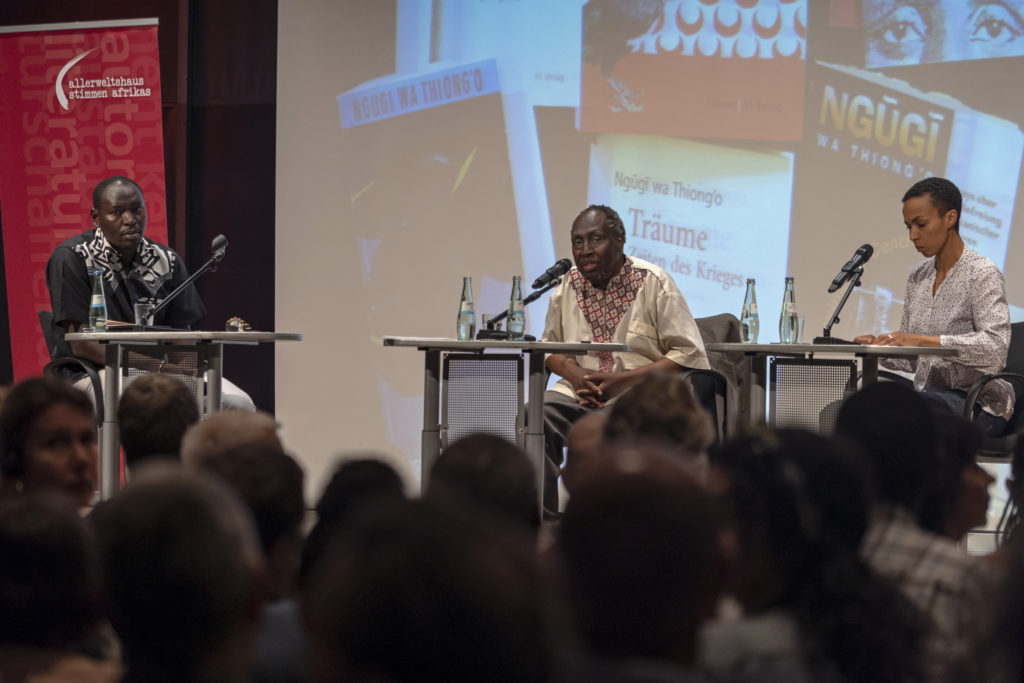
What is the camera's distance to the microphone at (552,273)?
12.9 feet

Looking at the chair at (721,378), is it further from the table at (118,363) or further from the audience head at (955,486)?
the audience head at (955,486)

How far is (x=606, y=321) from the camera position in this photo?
167 inches

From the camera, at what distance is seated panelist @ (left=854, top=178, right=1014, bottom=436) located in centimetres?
362

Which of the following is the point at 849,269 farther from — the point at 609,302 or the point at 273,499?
the point at 273,499

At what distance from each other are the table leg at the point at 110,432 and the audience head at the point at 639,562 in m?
2.88

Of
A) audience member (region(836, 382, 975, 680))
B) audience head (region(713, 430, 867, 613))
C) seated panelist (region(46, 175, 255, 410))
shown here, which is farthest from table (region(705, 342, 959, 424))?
audience head (region(713, 430, 867, 613))

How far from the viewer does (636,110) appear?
17.1ft

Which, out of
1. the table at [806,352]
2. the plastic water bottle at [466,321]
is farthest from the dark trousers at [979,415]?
the plastic water bottle at [466,321]

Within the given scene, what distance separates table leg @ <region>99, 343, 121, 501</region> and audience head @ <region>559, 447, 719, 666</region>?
2.88m

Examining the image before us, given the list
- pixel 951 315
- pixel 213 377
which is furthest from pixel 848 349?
pixel 213 377

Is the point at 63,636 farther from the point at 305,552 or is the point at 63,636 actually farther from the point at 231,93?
the point at 231,93

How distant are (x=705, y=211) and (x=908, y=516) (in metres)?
3.75

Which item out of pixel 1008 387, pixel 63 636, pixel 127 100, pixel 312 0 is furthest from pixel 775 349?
pixel 127 100

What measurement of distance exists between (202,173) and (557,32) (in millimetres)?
1922
